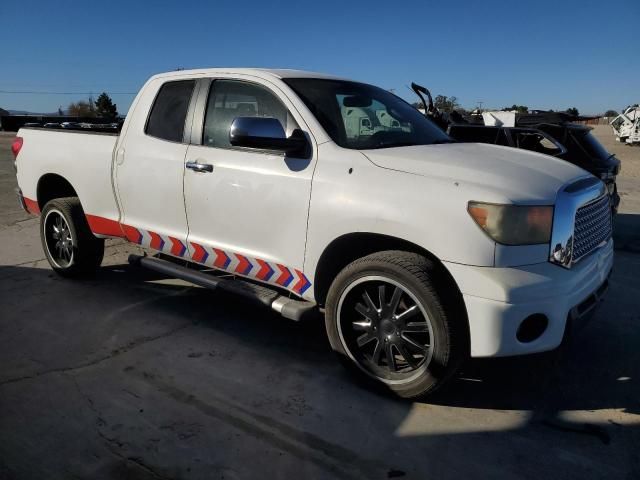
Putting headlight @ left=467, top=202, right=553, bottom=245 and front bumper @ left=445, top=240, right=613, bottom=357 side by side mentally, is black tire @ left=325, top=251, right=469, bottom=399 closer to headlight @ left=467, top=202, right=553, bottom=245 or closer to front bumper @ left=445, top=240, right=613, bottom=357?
front bumper @ left=445, top=240, right=613, bottom=357

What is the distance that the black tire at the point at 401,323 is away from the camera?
2717 mm

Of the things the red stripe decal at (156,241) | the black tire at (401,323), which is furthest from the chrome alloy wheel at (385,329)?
the red stripe decal at (156,241)

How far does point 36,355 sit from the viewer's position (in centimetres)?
350

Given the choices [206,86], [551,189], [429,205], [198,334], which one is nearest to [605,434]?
[551,189]

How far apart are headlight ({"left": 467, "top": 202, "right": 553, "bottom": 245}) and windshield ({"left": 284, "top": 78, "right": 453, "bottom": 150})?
0.95 meters

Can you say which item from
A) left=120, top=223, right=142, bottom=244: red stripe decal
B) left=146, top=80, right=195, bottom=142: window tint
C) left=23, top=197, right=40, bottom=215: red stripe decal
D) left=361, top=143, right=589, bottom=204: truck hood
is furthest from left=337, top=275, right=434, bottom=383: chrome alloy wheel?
left=23, top=197, right=40, bottom=215: red stripe decal

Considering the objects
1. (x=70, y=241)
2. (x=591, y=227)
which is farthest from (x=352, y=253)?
(x=70, y=241)

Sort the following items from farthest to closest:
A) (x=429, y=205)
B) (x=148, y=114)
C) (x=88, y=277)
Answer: (x=88, y=277), (x=148, y=114), (x=429, y=205)

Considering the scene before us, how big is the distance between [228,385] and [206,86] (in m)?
2.16

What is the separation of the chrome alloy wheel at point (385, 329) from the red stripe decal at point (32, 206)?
3.67 m

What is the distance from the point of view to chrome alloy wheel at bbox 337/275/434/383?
9.53 ft

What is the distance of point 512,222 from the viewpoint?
257 centimetres

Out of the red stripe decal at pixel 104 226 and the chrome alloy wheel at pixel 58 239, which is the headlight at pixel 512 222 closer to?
the red stripe decal at pixel 104 226

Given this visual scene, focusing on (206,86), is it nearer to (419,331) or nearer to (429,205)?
(429,205)
